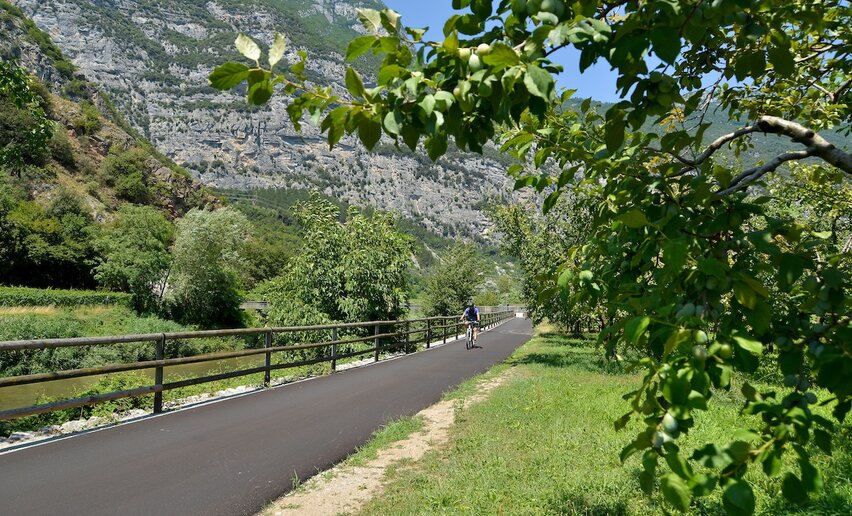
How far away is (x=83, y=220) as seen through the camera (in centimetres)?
4394

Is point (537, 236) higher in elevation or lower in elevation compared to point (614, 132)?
higher

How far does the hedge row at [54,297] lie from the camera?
102 feet

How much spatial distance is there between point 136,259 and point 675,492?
145 ft

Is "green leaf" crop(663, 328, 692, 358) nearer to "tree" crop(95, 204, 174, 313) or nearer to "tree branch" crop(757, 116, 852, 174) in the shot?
"tree branch" crop(757, 116, 852, 174)

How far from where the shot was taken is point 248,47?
4.17 ft

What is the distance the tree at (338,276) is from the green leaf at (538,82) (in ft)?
51.8

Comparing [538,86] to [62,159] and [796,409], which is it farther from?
[62,159]

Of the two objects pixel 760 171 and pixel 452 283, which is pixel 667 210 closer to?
pixel 760 171

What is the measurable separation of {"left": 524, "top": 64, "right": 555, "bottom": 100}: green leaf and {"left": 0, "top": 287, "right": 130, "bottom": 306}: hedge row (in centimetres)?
4016

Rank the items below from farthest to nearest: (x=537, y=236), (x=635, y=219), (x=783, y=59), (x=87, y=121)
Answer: (x=87, y=121) → (x=537, y=236) → (x=783, y=59) → (x=635, y=219)

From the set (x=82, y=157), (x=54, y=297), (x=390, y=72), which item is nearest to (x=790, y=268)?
(x=390, y=72)

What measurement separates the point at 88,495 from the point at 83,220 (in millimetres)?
50064

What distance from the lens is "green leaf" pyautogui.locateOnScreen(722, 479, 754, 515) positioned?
0.96 m

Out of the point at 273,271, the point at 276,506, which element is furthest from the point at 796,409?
the point at 273,271
